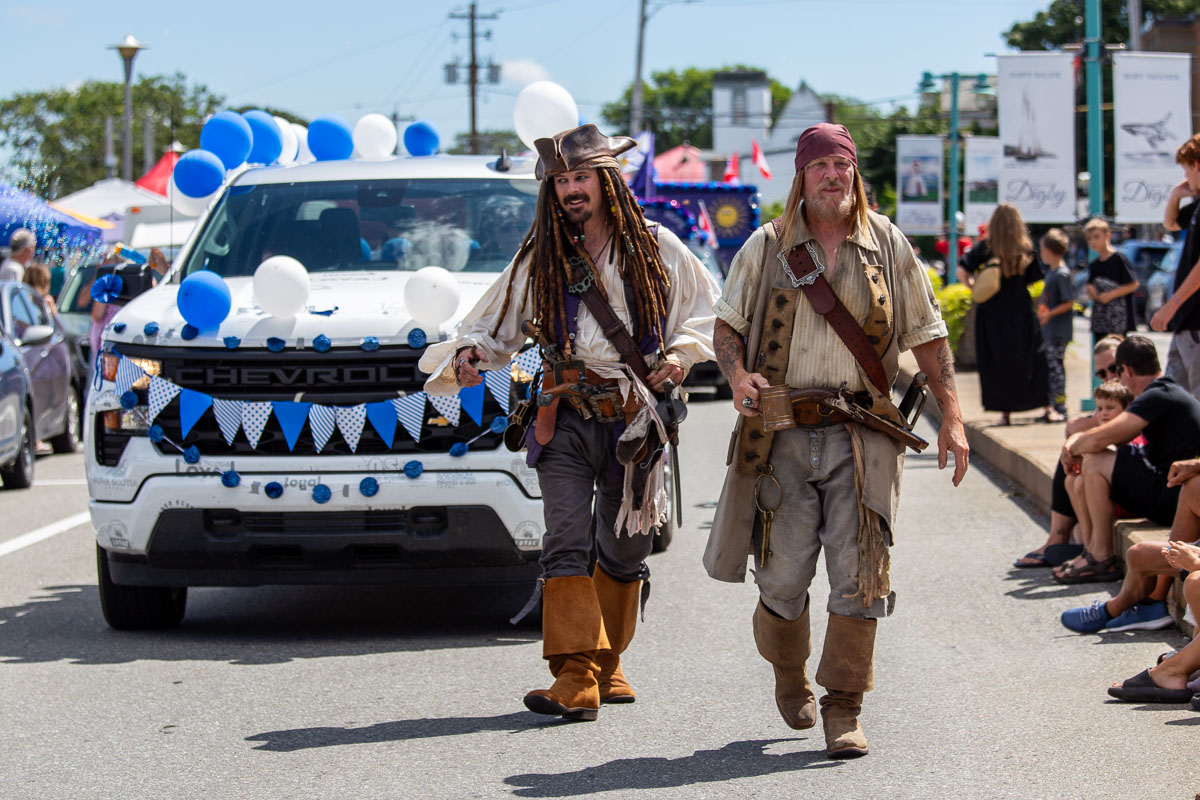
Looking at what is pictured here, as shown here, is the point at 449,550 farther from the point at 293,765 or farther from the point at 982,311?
the point at 982,311

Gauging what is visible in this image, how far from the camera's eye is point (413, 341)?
6543mm

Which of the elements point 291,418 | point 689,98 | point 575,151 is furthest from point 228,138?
point 689,98

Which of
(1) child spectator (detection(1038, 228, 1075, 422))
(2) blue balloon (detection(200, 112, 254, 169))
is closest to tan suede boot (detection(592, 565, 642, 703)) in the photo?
(2) blue balloon (detection(200, 112, 254, 169))

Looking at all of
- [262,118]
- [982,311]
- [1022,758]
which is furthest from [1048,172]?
[1022,758]

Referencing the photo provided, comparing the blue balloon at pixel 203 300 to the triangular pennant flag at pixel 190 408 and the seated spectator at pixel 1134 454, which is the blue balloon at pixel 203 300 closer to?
the triangular pennant flag at pixel 190 408

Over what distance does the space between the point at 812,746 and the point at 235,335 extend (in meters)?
2.95

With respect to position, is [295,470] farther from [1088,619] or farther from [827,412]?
[1088,619]

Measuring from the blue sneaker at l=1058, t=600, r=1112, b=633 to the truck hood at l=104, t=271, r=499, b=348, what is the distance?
9.19 ft

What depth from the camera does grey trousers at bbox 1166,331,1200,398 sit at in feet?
26.3

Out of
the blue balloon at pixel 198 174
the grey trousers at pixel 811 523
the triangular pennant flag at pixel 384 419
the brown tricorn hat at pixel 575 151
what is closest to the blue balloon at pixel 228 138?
the blue balloon at pixel 198 174

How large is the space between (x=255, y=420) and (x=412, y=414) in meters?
0.63

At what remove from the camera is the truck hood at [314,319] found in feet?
21.6

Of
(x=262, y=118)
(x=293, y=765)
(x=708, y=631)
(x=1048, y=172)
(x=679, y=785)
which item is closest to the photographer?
(x=679, y=785)

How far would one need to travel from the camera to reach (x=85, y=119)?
60.6 meters
